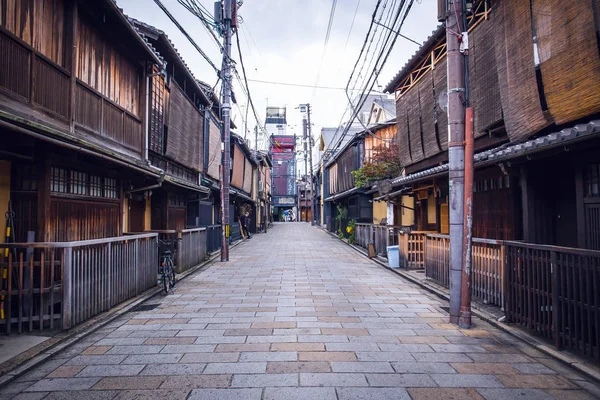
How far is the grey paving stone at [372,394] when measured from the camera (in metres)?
3.71

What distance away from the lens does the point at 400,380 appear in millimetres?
4129

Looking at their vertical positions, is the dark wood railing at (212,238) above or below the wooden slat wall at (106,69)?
below

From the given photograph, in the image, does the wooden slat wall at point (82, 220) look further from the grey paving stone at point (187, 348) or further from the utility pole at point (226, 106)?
the utility pole at point (226, 106)

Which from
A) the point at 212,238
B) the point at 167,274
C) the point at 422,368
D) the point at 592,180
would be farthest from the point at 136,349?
the point at 212,238

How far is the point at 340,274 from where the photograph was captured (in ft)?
38.4

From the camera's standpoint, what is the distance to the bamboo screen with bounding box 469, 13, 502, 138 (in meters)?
8.32

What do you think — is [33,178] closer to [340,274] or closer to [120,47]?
[120,47]

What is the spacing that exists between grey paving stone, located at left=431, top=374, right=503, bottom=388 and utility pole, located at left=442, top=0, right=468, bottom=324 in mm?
2214

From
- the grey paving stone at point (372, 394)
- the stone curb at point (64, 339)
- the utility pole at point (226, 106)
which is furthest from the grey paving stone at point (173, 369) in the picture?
the utility pole at point (226, 106)

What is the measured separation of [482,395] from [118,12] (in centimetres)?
897

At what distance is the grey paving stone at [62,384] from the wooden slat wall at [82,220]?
10.2 feet

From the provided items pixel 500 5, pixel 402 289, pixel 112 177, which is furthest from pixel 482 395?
pixel 112 177

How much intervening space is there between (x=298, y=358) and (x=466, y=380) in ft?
6.60

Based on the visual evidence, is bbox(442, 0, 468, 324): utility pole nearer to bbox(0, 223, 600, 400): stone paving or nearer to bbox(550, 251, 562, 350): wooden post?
bbox(0, 223, 600, 400): stone paving
